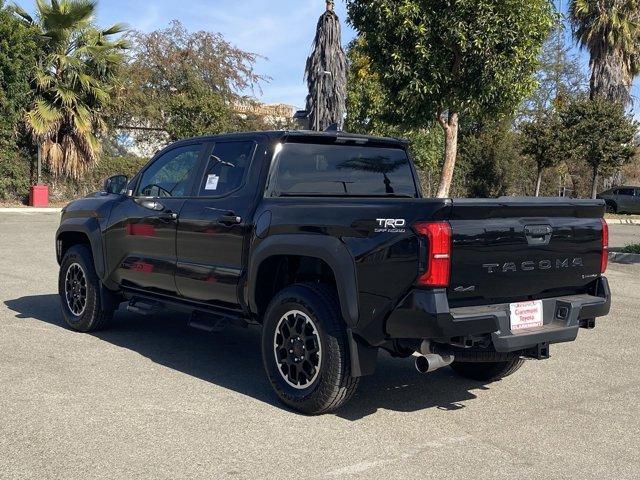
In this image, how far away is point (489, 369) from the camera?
569 cm

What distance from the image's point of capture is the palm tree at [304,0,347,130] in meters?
17.6

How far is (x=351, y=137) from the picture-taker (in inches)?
227

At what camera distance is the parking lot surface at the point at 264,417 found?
391cm

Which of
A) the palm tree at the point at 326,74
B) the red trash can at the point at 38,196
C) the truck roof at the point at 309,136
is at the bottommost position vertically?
the red trash can at the point at 38,196

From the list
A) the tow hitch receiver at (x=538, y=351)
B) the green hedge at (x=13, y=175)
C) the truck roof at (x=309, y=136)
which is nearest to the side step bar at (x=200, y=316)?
the truck roof at (x=309, y=136)

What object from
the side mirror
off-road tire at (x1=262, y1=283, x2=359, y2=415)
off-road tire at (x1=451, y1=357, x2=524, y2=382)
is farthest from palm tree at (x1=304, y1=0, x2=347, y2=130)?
off-road tire at (x1=262, y1=283, x2=359, y2=415)

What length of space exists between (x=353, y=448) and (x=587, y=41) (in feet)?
109

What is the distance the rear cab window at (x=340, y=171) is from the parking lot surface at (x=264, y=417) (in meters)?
1.51

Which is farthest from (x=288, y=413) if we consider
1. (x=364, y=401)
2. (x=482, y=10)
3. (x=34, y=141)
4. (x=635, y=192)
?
Result: (x=635, y=192)

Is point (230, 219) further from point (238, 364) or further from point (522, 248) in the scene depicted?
point (522, 248)

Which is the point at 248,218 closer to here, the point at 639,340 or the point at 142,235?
the point at 142,235

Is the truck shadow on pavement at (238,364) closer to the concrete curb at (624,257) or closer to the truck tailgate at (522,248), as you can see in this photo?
the truck tailgate at (522,248)

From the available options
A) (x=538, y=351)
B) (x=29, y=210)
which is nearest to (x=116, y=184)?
(x=538, y=351)

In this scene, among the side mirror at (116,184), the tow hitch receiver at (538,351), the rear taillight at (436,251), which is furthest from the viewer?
the side mirror at (116,184)
